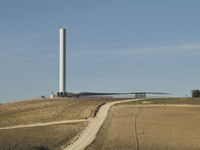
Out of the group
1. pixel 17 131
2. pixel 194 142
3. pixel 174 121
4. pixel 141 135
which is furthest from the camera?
pixel 174 121

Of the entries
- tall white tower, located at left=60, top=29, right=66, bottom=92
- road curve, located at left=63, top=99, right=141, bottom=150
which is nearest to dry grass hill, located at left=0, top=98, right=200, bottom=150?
road curve, located at left=63, top=99, right=141, bottom=150

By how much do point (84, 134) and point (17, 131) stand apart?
41.0 feet

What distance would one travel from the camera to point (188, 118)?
6009 centimetres

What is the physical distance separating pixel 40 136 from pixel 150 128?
58.7 ft

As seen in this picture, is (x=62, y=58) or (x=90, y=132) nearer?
(x=90, y=132)

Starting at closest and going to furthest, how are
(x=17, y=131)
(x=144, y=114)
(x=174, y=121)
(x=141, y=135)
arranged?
(x=141, y=135) → (x=17, y=131) → (x=174, y=121) → (x=144, y=114)

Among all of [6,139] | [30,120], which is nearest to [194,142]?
[6,139]

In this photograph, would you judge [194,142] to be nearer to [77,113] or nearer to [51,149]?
[51,149]

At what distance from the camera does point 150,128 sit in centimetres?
5247

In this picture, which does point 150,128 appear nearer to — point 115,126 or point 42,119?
point 115,126

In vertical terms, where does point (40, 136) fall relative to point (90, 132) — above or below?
below

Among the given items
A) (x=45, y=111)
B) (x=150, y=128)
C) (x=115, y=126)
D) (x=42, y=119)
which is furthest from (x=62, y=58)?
(x=150, y=128)

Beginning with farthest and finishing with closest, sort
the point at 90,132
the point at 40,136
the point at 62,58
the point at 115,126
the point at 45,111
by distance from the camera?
the point at 62,58
the point at 45,111
the point at 115,126
the point at 90,132
the point at 40,136

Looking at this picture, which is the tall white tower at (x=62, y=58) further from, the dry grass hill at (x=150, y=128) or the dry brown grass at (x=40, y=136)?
the dry brown grass at (x=40, y=136)
